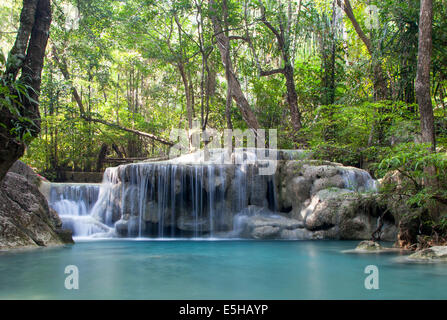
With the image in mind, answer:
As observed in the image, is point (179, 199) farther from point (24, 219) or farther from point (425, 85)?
point (425, 85)

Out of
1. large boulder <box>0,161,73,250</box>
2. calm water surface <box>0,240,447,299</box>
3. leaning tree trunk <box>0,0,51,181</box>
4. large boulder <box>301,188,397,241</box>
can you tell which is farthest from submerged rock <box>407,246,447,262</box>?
large boulder <box>0,161,73,250</box>

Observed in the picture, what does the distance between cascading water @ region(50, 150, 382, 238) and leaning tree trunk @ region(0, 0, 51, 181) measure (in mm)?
6563

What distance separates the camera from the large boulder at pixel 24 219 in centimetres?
635

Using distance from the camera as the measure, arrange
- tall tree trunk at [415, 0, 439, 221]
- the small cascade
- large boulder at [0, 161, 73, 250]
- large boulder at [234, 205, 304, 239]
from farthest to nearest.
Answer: the small cascade < large boulder at [234, 205, 304, 239] < large boulder at [0, 161, 73, 250] < tall tree trunk at [415, 0, 439, 221]

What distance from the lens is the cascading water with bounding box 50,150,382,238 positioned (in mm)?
10633

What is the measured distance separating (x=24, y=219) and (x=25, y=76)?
11.2 ft

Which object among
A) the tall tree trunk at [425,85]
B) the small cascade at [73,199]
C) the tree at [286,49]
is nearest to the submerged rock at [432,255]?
the tall tree trunk at [425,85]

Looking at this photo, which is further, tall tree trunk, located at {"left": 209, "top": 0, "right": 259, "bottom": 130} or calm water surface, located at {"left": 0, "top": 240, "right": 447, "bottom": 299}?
tall tree trunk, located at {"left": 209, "top": 0, "right": 259, "bottom": 130}

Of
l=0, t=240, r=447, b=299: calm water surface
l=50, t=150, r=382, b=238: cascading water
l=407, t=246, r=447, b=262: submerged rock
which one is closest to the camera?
l=0, t=240, r=447, b=299: calm water surface

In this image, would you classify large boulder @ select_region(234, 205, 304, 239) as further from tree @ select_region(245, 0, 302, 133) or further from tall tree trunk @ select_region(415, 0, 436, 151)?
tall tree trunk @ select_region(415, 0, 436, 151)

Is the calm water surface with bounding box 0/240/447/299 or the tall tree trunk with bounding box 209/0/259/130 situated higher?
the tall tree trunk with bounding box 209/0/259/130
